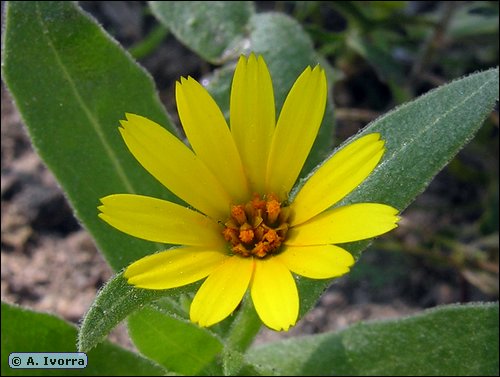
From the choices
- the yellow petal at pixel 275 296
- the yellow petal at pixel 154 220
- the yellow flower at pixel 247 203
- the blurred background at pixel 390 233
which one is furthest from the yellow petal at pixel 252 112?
the blurred background at pixel 390 233

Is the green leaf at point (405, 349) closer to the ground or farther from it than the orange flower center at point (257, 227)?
closer to the ground

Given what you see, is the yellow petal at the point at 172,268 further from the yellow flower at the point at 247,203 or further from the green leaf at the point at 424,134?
the green leaf at the point at 424,134

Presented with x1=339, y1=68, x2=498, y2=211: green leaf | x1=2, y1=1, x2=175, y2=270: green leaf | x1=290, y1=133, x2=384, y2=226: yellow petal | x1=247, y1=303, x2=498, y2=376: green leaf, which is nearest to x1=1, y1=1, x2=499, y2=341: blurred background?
x1=247, y1=303, x2=498, y2=376: green leaf

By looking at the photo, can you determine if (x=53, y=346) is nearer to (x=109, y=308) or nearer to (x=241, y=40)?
(x=109, y=308)

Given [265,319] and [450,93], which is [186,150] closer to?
[265,319]

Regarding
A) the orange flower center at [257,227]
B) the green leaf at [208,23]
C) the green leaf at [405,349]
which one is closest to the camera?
the orange flower center at [257,227]

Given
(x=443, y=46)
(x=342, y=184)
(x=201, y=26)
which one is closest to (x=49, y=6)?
(x=201, y=26)

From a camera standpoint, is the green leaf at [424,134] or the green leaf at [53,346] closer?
the green leaf at [424,134]

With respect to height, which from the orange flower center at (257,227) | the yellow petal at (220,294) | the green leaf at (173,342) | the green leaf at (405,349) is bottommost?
the green leaf at (405,349)
